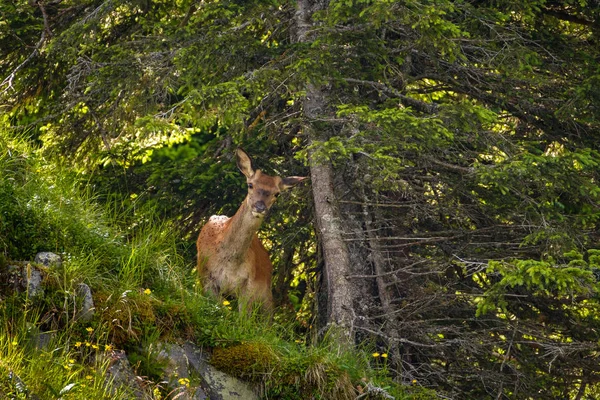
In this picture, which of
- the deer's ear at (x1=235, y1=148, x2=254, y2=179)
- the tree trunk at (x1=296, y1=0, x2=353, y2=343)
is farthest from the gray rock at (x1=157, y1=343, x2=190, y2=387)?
the deer's ear at (x1=235, y1=148, x2=254, y2=179)

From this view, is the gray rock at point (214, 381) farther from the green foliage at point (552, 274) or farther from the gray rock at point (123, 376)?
the green foliage at point (552, 274)

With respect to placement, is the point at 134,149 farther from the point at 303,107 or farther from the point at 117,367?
the point at 117,367

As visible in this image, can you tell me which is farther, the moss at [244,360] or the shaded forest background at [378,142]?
the shaded forest background at [378,142]

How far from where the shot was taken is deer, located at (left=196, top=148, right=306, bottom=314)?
11.1 metres

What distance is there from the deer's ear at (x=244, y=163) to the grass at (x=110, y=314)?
5.13 ft

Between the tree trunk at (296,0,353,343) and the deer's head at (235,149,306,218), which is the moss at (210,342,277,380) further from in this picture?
the deer's head at (235,149,306,218)

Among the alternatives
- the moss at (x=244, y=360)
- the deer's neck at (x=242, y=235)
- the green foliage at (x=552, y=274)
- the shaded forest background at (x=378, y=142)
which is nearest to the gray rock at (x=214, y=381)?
the moss at (x=244, y=360)

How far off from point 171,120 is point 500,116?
16.3 ft

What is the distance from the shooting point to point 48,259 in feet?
27.5

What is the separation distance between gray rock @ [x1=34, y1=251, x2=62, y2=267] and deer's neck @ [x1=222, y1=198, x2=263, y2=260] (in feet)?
10.0

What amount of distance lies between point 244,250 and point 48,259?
3244mm

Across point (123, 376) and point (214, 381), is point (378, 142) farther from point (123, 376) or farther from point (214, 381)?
point (123, 376)

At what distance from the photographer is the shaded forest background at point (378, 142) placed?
10453mm

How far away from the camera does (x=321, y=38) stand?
11172 mm
